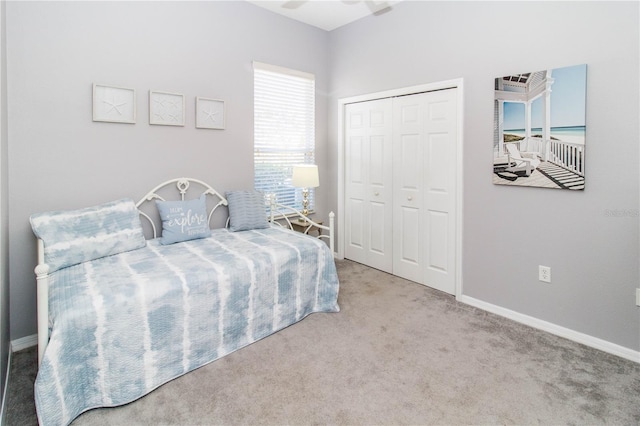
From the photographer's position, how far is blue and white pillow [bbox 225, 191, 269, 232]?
134 inches

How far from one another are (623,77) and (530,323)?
180 centimetres

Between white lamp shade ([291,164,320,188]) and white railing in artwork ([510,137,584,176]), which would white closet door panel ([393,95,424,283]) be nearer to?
white lamp shade ([291,164,320,188])

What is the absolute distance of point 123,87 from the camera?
2.87m

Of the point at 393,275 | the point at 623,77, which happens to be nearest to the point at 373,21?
the point at 623,77

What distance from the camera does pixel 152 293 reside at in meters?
2.10

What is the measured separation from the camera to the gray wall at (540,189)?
2.34 m

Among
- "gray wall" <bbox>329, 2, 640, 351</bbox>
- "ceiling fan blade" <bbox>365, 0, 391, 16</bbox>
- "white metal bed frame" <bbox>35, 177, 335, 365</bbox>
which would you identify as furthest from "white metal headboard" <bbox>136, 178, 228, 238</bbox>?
"ceiling fan blade" <bbox>365, 0, 391, 16</bbox>

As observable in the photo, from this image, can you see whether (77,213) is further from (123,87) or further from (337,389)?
(337,389)

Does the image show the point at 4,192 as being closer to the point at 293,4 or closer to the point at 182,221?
the point at 182,221

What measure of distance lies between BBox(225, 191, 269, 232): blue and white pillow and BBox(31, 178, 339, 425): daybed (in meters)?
0.02

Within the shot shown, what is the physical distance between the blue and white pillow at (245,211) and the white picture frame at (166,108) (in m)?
0.80

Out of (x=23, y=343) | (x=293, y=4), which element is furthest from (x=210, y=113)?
(x=23, y=343)

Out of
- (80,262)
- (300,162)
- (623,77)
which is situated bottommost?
(80,262)

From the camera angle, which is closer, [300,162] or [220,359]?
[220,359]
